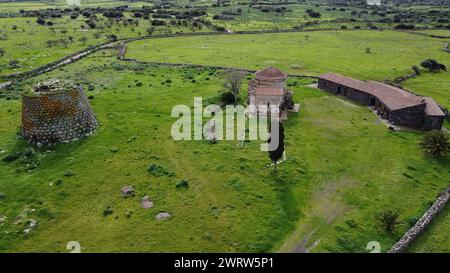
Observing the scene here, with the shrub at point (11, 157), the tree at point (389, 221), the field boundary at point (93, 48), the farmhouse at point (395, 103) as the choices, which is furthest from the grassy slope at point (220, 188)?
the field boundary at point (93, 48)

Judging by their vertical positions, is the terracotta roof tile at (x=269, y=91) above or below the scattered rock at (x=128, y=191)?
above

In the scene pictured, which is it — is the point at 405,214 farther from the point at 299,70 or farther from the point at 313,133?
the point at 299,70

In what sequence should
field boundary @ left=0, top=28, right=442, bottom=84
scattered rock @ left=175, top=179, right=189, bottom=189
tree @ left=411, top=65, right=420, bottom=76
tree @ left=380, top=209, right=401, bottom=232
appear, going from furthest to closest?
tree @ left=411, top=65, right=420, bottom=76
field boundary @ left=0, top=28, right=442, bottom=84
scattered rock @ left=175, top=179, right=189, bottom=189
tree @ left=380, top=209, right=401, bottom=232

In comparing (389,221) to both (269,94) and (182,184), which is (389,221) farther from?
(269,94)

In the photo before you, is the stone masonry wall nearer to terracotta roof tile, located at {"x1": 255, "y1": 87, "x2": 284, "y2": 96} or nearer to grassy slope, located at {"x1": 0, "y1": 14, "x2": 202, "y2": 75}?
terracotta roof tile, located at {"x1": 255, "y1": 87, "x2": 284, "y2": 96}

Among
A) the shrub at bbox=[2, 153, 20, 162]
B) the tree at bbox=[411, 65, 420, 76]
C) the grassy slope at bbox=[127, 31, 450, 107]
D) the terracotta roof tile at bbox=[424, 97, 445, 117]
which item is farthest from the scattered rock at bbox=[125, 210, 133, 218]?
the tree at bbox=[411, 65, 420, 76]

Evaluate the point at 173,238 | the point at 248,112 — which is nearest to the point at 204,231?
the point at 173,238

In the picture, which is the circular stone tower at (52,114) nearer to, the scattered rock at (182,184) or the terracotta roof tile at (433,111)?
the scattered rock at (182,184)
